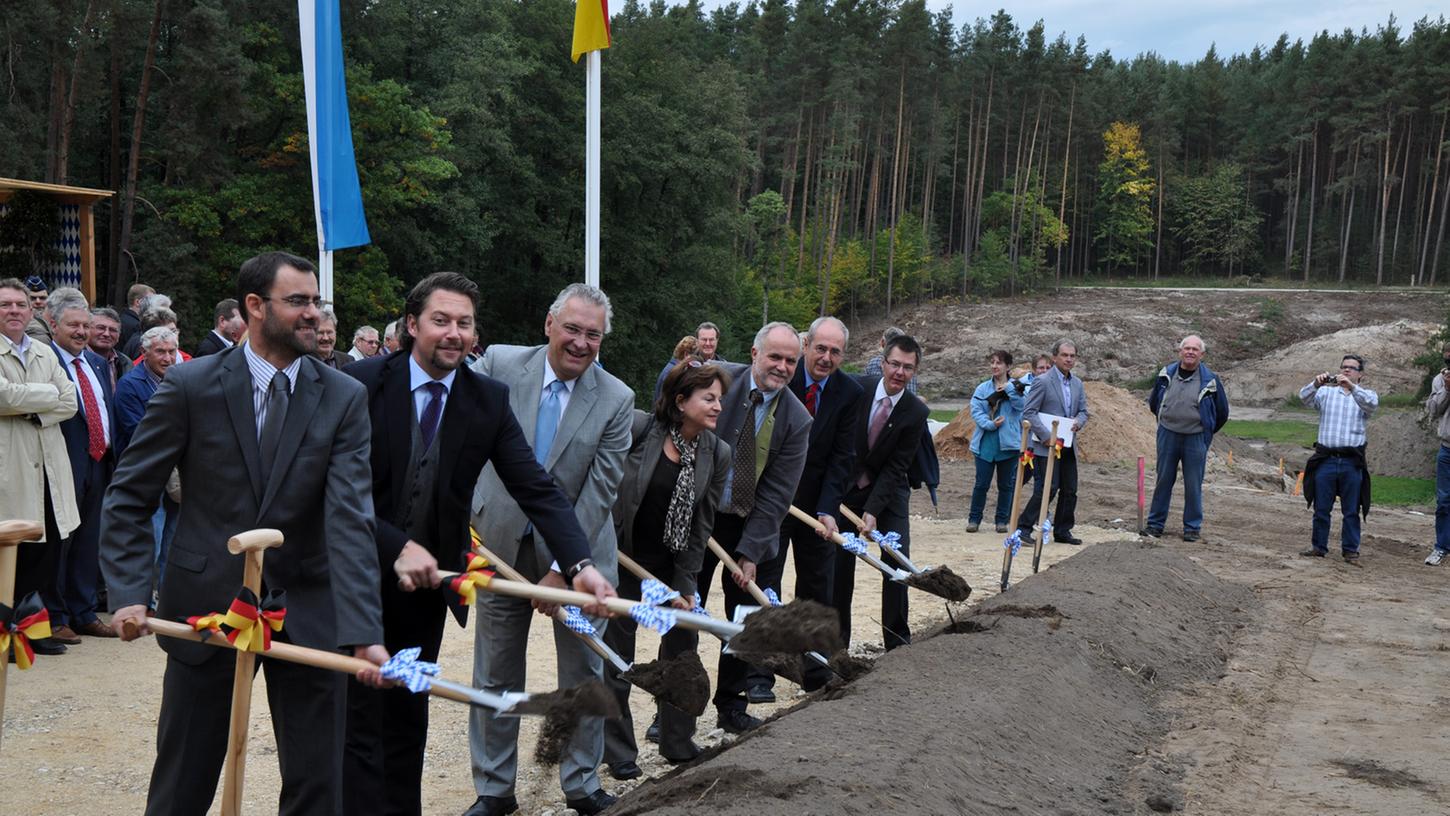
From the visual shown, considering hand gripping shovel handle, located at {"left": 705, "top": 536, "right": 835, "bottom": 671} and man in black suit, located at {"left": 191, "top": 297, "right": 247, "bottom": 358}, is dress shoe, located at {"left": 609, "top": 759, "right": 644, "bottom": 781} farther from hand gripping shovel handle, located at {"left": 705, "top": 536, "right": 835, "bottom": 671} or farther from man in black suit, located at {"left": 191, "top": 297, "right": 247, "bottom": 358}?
man in black suit, located at {"left": 191, "top": 297, "right": 247, "bottom": 358}

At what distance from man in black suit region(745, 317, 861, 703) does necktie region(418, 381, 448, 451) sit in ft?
9.86

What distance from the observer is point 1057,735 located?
6.15 m

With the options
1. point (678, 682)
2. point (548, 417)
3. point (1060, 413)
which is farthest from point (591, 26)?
point (678, 682)

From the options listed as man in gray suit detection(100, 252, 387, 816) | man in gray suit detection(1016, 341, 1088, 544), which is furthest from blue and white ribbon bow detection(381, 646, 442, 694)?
man in gray suit detection(1016, 341, 1088, 544)

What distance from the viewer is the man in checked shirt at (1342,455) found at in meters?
12.7

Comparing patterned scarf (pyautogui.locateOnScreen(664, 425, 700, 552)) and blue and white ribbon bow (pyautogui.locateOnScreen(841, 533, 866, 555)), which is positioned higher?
patterned scarf (pyautogui.locateOnScreen(664, 425, 700, 552))

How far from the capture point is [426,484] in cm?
437

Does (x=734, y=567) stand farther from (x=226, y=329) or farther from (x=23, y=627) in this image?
(x=226, y=329)

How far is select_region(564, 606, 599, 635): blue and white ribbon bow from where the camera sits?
4.86 m

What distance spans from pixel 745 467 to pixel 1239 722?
3.30 metres

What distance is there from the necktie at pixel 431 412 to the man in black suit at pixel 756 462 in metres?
2.19

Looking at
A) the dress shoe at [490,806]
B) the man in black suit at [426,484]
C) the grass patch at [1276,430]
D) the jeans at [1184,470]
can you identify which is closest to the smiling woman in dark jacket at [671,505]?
the dress shoe at [490,806]

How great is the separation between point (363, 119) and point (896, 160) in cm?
3188

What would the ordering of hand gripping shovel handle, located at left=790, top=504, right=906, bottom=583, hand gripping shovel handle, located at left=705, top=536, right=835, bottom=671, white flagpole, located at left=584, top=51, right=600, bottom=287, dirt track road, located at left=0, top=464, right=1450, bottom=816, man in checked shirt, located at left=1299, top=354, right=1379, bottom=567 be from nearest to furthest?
1. dirt track road, located at left=0, top=464, right=1450, bottom=816
2. hand gripping shovel handle, located at left=705, top=536, right=835, bottom=671
3. hand gripping shovel handle, located at left=790, top=504, right=906, bottom=583
4. white flagpole, located at left=584, top=51, right=600, bottom=287
5. man in checked shirt, located at left=1299, top=354, right=1379, bottom=567
